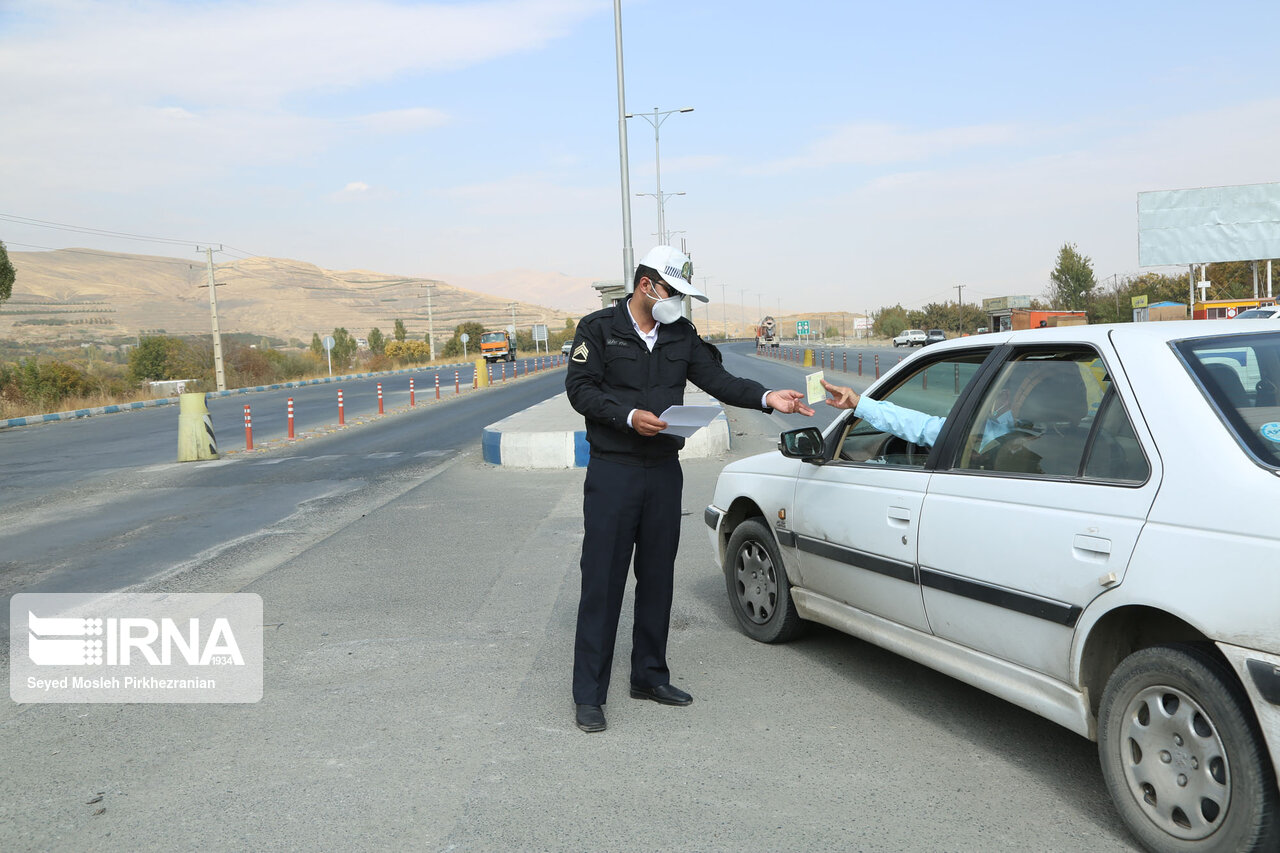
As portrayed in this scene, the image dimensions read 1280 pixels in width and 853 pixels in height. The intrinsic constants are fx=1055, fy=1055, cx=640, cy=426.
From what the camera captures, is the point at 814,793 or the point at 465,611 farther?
the point at 465,611

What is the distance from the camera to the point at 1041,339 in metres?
3.88

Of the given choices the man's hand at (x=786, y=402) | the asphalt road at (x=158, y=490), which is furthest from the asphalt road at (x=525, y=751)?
the asphalt road at (x=158, y=490)

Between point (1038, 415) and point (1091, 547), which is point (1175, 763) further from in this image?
point (1038, 415)

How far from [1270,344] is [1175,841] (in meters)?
1.55

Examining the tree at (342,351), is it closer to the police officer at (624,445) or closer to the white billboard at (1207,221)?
the white billboard at (1207,221)

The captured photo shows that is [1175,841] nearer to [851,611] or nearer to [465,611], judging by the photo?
[851,611]

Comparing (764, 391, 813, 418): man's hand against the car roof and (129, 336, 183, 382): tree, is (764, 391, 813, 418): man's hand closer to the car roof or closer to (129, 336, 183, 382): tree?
the car roof

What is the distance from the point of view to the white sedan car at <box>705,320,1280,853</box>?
9.20ft

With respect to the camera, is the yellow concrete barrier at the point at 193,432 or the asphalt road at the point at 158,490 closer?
the asphalt road at the point at 158,490

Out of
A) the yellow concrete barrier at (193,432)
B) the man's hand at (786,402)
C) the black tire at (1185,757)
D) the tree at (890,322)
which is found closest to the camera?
the black tire at (1185,757)

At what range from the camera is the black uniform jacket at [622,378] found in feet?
14.3

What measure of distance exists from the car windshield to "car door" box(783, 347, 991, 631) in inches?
38.2

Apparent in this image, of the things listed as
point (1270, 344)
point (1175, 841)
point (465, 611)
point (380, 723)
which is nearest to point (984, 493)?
point (1270, 344)

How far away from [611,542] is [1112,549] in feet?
6.46
